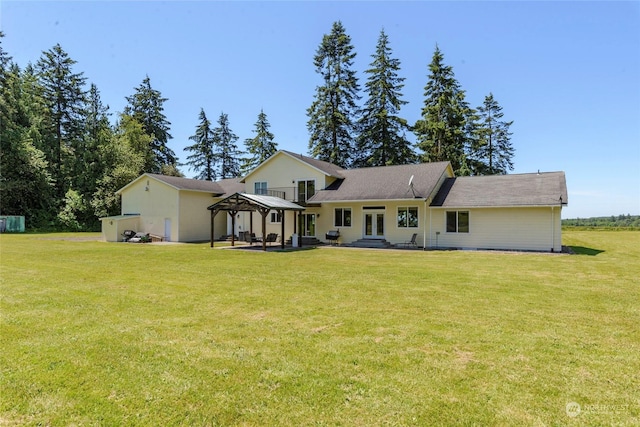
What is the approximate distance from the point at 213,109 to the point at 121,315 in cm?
4552

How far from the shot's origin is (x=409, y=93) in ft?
114

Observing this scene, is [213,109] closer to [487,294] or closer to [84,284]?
[84,284]

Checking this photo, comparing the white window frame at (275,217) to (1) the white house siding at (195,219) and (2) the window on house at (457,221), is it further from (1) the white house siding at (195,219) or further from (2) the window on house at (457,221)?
(2) the window on house at (457,221)

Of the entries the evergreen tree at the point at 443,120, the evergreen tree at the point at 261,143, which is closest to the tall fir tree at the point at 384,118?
the evergreen tree at the point at 443,120

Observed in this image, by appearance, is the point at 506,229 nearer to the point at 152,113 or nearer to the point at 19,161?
the point at 19,161

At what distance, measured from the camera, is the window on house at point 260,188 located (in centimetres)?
2411

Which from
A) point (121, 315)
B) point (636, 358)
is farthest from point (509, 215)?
point (121, 315)

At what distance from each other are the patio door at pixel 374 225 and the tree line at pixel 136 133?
14460 mm

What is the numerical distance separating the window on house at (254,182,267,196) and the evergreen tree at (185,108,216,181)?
25.1m

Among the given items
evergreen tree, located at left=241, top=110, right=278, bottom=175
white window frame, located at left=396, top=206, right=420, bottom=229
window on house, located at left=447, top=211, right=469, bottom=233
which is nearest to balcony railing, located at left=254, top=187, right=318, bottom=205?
white window frame, located at left=396, top=206, right=420, bottom=229

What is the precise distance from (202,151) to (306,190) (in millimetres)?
29411

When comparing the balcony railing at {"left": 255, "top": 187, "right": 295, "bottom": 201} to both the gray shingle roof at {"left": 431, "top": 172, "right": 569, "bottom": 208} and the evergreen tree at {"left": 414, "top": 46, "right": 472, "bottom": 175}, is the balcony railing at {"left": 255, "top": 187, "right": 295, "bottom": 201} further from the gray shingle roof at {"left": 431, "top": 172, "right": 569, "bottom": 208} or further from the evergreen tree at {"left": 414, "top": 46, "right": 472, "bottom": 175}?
the evergreen tree at {"left": 414, "top": 46, "right": 472, "bottom": 175}

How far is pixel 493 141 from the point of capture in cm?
3666

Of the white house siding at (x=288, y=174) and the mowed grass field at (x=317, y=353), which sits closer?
the mowed grass field at (x=317, y=353)
